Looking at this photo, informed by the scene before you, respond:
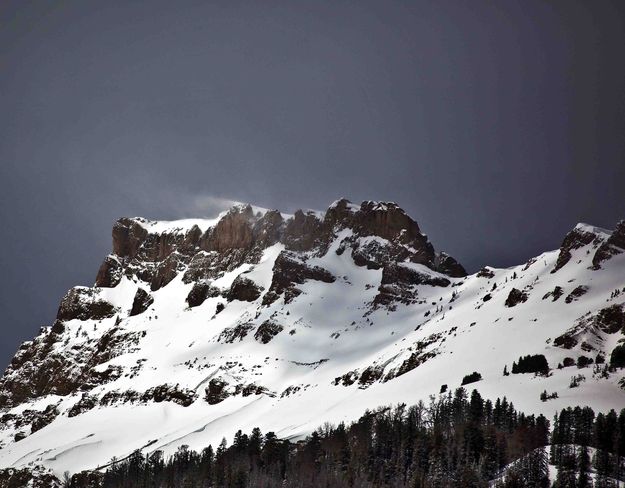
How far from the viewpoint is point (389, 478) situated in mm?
130750

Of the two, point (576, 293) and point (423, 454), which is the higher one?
point (576, 293)

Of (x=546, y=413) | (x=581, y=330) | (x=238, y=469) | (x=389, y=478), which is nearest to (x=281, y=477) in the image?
(x=238, y=469)

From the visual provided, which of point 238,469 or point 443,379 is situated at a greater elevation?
point 443,379

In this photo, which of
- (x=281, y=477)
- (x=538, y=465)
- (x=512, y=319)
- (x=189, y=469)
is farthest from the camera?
(x=512, y=319)

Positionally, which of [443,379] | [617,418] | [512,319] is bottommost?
[617,418]

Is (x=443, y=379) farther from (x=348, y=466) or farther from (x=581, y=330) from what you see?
(x=348, y=466)

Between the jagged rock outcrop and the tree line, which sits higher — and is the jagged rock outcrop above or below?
above

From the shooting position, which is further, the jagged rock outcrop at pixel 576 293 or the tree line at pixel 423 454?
the jagged rock outcrop at pixel 576 293

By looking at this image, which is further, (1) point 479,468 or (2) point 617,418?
(2) point 617,418

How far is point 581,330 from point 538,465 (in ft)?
210

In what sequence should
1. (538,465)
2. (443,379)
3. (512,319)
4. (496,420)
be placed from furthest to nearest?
(512,319)
(443,379)
(496,420)
(538,465)

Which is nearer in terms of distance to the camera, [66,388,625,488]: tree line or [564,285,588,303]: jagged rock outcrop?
[66,388,625,488]: tree line

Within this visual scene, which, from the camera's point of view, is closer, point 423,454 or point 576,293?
point 423,454

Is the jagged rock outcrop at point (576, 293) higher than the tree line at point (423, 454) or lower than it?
higher
